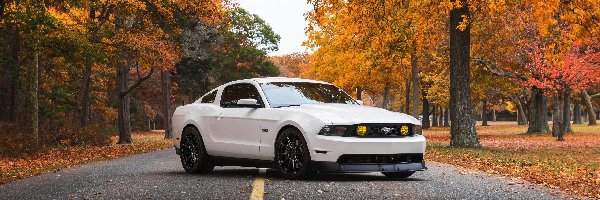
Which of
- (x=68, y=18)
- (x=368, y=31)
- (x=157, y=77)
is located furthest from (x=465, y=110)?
(x=157, y=77)

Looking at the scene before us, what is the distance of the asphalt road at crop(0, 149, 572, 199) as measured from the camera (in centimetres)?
877

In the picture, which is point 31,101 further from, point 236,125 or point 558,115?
point 558,115

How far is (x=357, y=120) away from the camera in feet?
32.8

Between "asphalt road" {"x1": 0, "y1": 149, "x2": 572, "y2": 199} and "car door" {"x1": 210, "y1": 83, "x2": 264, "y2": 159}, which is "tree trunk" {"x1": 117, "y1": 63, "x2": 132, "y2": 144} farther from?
"car door" {"x1": 210, "y1": 83, "x2": 264, "y2": 159}

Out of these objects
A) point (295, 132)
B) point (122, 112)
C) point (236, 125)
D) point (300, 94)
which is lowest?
point (295, 132)

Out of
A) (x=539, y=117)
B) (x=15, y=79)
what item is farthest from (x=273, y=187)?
(x=539, y=117)

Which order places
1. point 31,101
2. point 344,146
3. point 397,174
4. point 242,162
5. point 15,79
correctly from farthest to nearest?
1. point 15,79
2. point 31,101
3. point 242,162
4. point 397,174
5. point 344,146

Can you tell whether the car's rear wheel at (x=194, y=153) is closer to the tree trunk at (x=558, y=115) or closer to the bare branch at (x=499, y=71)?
the tree trunk at (x=558, y=115)

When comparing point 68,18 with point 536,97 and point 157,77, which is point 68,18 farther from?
point 157,77

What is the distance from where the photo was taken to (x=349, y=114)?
1020 cm

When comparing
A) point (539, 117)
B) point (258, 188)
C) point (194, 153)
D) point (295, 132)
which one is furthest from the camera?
point (539, 117)

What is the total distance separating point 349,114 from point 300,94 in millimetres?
1370

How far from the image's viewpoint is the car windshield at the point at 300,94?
1109 centimetres

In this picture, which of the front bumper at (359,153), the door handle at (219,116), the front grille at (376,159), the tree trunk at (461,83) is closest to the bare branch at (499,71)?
the tree trunk at (461,83)
